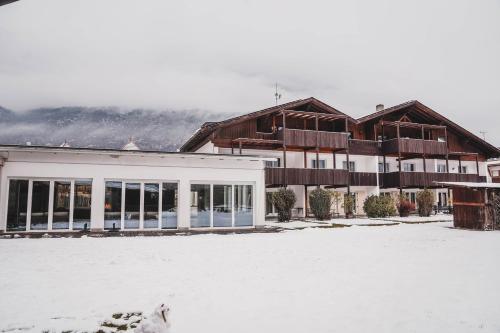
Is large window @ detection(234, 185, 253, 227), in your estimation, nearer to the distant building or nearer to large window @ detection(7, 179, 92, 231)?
large window @ detection(7, 179, 92, 231)

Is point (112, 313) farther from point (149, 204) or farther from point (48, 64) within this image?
point (48, 64)

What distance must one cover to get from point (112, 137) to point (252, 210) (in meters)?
161

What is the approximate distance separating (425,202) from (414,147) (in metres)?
5.12

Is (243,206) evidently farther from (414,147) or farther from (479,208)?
(414,147)

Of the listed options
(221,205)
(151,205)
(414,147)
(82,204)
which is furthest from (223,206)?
(414,147)

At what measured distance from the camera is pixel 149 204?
16.7 m

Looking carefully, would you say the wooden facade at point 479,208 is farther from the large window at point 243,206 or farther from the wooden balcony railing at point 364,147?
the wooden balcony railing at point 364,147

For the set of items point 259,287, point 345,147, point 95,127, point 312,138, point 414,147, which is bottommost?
point 259,287

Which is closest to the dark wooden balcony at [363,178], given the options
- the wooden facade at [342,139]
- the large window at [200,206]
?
the wooden facade at [342,139]

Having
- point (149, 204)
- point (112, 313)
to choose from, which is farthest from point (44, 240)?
point (112, 313)

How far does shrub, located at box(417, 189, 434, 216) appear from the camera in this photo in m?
28.2

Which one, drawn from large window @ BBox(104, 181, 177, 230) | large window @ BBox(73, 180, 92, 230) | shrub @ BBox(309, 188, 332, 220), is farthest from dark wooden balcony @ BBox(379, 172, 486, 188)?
large window @ BBox(73, 180, 92, 230)

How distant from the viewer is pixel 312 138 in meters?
28.1

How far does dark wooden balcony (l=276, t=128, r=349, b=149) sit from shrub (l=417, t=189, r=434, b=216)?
701 centimetres
